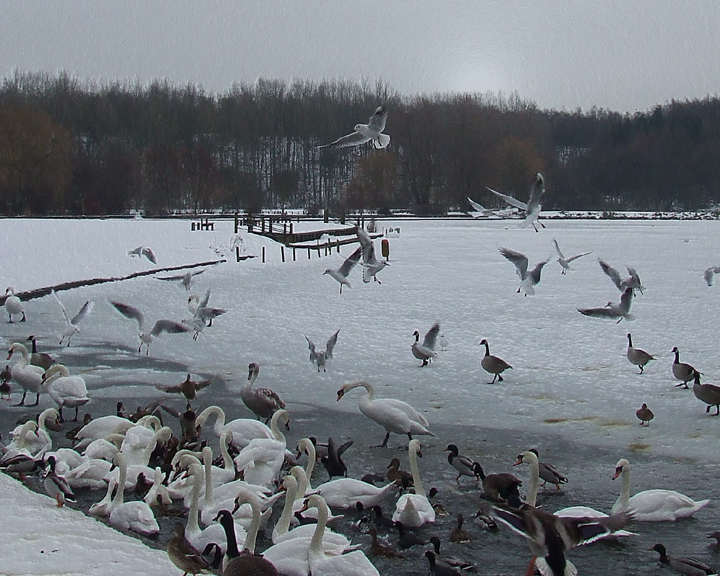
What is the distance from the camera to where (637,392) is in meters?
8.80

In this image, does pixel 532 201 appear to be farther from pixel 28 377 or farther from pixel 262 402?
pixel 28 377

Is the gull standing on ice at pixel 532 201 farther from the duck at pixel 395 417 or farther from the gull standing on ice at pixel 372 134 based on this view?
the duck at pixel 395 417

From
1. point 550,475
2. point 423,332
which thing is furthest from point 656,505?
point 423,332

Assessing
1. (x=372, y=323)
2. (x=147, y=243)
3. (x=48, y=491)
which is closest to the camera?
(x=48, y=491)

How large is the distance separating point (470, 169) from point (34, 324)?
57538 mm

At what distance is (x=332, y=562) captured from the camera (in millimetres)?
4297

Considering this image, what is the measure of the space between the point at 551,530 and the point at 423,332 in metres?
8.62

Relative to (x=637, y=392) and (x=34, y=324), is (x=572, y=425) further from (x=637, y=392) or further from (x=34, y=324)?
(x=34, y=324)

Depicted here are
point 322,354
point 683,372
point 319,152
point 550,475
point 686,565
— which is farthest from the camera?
point 319,152

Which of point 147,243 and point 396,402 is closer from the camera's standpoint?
point 396,402

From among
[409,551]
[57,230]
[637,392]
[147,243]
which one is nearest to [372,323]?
[637,392]

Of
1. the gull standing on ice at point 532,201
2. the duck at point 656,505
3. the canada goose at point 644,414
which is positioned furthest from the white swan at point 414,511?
the gull standing on ice at point 532,201

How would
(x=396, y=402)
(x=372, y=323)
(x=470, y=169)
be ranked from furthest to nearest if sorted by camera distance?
1. (x=470, y=169)
2. (x=372, y=323)
3. (x=396, y=402)

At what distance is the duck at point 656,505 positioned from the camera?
530cm
